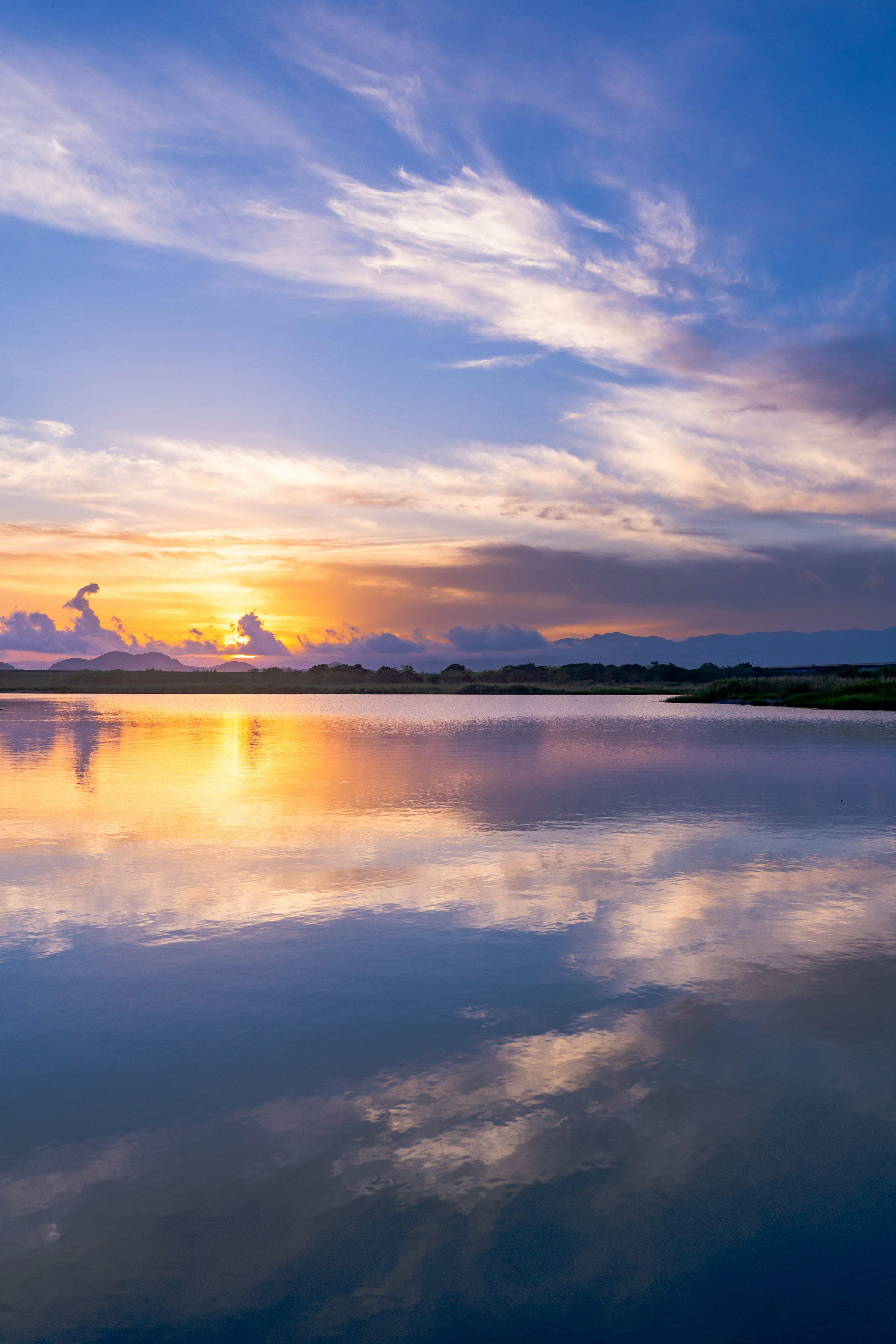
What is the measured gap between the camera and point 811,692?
256 feet

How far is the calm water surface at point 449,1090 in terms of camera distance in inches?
162

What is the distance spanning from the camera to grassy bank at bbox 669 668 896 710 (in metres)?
68.3

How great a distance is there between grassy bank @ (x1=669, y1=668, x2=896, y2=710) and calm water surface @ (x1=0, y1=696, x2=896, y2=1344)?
192 ft

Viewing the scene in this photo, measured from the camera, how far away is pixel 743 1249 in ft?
14.4

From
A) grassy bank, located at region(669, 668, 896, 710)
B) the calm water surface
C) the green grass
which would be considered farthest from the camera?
grassy bank, located at region(669, 668, 896, 710)

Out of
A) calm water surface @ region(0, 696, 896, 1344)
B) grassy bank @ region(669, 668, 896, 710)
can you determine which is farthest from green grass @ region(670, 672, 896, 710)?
calm water surface @ region(0, 696, 896, 1344)

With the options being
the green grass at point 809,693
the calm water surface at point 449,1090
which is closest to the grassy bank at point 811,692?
the green grass at point 809,693

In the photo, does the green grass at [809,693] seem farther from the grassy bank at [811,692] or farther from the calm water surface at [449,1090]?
the calm water surface at [449,1090]

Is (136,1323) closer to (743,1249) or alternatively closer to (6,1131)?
(6,1131)

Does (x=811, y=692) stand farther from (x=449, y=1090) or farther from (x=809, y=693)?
(x=449, y=1090)

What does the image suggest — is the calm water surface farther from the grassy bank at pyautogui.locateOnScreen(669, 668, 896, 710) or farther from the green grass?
the green grass

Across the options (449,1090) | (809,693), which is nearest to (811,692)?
(809,693)

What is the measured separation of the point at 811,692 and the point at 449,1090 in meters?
78.9

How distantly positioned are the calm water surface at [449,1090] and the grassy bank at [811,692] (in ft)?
192
